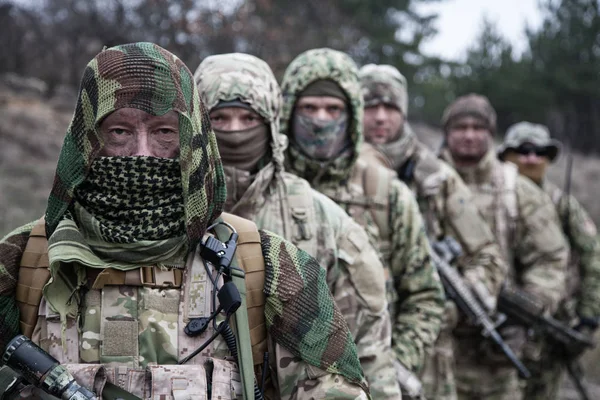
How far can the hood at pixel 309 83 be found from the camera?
4.55 meters

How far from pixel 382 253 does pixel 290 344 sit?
6.77 feet

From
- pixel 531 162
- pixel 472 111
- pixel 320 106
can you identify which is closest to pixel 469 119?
pixel 472 111

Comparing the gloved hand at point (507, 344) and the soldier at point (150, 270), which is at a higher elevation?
the soldier at point (150, 270)

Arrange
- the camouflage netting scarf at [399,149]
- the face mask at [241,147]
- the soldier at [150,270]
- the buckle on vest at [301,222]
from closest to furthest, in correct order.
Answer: the soldier at [150,270]
the buckle on vest at [301,222]
the face mask at [241,147]
the camouflage netting scarf at [399,149]

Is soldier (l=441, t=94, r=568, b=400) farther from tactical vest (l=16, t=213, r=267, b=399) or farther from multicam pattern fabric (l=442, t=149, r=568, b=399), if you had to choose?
tactical vest (l=16, t=213, r=267, b=399)

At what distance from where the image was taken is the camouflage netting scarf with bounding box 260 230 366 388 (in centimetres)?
254

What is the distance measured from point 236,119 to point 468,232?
2.64 metres

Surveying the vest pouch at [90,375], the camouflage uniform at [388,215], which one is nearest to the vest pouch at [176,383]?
the vest pouch at [90,375]

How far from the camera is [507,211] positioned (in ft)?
23.3

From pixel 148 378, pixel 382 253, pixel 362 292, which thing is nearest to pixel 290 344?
pixel 148 378

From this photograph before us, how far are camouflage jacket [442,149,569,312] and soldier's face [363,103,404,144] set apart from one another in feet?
4.20

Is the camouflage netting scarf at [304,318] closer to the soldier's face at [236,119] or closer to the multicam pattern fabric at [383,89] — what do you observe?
the soldier's face at [236,119]

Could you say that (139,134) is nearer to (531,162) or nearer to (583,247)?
(583,247)

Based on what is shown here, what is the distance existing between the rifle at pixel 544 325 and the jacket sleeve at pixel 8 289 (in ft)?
A: 15.4
